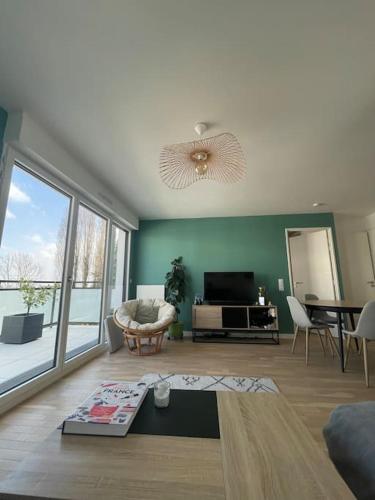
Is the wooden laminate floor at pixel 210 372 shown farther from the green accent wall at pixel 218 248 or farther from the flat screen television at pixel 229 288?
the green accent wall at pixel 218 248

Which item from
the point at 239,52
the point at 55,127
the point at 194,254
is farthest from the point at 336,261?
the point at 55,127

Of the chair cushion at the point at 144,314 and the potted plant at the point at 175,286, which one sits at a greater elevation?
the potted plant at the point at 175,286

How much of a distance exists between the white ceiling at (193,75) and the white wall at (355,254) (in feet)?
8.27

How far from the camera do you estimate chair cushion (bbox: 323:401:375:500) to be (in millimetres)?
659

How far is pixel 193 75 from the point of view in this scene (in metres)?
1.54

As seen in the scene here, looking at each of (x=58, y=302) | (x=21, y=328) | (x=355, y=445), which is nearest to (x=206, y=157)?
(x=355, y=445)

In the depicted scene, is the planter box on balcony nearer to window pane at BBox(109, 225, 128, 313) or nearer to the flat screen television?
window pane at BBox(109, 225, 128, 313)

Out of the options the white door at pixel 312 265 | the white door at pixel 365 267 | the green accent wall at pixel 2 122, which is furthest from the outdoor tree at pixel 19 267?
the white door at pixel 365 267

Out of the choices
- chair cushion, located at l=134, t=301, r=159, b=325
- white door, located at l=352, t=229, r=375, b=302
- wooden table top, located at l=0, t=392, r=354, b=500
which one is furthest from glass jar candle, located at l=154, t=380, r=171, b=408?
white door, located at l=352, t=229, r=375, b=302

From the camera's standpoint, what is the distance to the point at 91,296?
10.5 feet

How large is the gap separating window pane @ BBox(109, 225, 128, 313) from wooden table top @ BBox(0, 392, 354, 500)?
3207 millimetres

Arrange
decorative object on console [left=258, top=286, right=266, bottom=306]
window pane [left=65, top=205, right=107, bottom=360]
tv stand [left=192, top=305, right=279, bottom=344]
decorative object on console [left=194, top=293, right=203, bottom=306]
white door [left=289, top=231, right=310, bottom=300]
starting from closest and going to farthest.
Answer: window pane [left=65, top=205, right=107, bottom=360]
tv stand [left=192, top=305, right=279, bottom=344]
decorative object on console [left=258, top=286, right=266, bottom=306]
decorative object on console [left=194, top=293, right=203, bottom=306]
white door [left=289, top=231, right=310, bottom=300]

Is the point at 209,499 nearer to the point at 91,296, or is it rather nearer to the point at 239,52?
the point at 239,52

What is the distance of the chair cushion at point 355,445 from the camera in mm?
659
